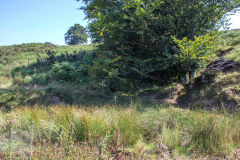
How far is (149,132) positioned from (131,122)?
18.2 inches

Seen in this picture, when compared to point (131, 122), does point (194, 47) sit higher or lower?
higher

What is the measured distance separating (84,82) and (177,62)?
7024 millimetres

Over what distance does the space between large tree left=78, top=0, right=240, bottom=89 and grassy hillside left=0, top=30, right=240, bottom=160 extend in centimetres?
113

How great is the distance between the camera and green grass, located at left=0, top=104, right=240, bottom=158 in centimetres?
320

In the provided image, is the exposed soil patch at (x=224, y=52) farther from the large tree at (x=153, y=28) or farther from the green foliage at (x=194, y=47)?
the green foliage at (x=194, y=47)

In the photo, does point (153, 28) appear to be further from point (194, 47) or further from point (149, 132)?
point (149, 132)

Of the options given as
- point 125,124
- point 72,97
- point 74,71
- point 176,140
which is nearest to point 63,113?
point 125,124

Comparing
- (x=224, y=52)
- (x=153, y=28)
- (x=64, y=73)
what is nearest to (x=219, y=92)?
(x=153, y=28)

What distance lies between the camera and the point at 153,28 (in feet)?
24.1

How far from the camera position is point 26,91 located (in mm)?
9422

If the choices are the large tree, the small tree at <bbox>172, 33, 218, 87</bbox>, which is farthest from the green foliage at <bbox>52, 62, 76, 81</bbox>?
the small tree at <bbox>172, 33, 218, 87</bbox>

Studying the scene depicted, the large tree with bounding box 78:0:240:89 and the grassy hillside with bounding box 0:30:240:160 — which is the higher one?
the large tree with bounding box 78:0:240:89

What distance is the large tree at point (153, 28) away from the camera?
6.63 m

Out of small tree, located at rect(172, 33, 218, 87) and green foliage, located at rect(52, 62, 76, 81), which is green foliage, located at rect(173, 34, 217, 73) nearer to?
small tree, located at rect(172, 33, 218, 87)
